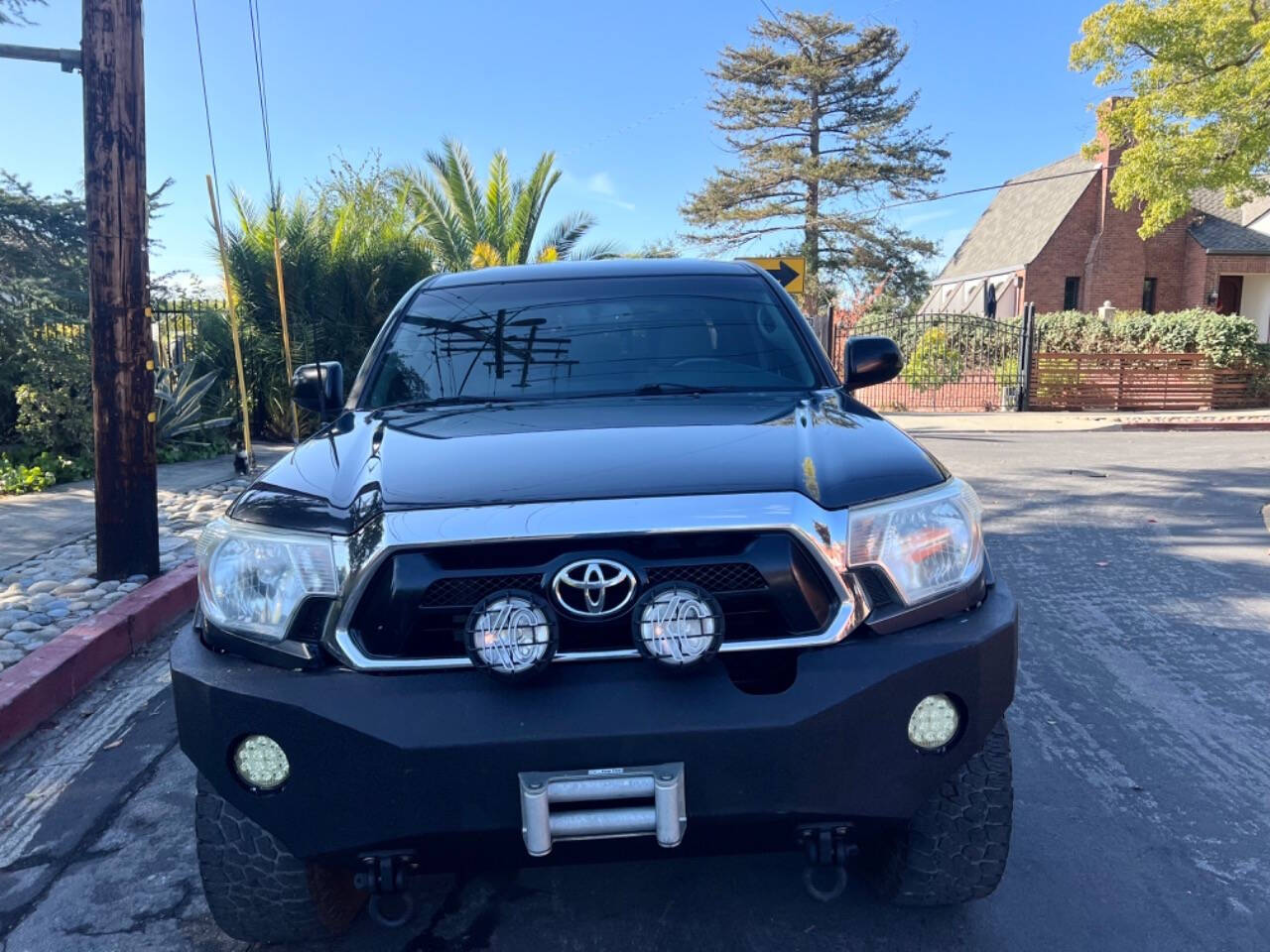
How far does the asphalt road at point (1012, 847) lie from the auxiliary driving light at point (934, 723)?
691mm

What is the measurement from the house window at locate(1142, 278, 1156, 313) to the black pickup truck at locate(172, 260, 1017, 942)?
116ft

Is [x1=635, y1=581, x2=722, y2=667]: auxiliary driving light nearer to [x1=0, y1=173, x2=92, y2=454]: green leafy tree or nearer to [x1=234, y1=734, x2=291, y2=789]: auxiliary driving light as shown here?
[x1=234, y1=734, x2=291, y2=789]: auxiliary driving light

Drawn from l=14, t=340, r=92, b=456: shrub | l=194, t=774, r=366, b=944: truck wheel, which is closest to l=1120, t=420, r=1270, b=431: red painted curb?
l=14, t=340, r=92, b=456: shrub

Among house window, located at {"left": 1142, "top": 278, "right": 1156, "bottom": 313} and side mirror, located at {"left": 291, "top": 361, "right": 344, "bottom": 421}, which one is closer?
side mirror, located at {"left": 291, "top": 361, "right": 344, "bottom": 421}

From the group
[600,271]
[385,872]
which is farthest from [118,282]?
[385,872]

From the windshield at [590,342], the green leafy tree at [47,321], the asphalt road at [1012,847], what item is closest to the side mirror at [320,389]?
the windshield at [590,342]

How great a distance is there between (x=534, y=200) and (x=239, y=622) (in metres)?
18.9

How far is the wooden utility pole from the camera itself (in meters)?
5.45

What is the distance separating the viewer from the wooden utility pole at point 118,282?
5449 millimetres

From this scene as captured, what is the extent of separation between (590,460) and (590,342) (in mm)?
1273

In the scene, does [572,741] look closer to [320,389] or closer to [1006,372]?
[320,389]

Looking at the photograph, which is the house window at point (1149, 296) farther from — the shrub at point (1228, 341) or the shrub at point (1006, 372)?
the shrub at point (1006, 372)

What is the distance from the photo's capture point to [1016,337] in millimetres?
20391

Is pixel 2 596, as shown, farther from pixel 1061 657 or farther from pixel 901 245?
pixel 901 245
